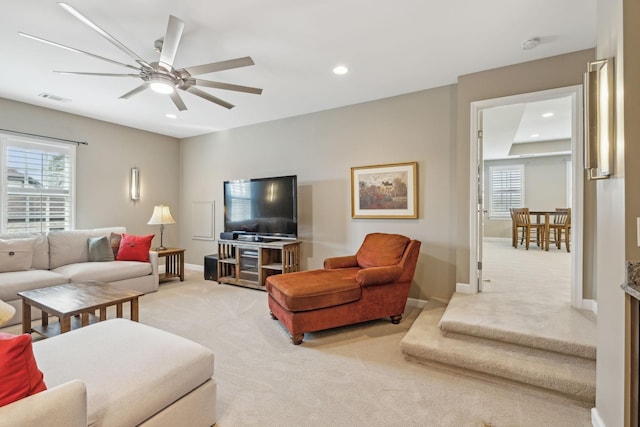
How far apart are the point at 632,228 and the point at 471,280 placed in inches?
79.3

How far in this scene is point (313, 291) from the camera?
9.00 feet

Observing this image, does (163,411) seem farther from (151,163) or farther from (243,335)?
(151,163)

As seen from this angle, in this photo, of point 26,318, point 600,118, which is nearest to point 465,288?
point 600,118

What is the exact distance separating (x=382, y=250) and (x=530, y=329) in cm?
149

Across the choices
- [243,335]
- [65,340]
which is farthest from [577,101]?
[65,340]

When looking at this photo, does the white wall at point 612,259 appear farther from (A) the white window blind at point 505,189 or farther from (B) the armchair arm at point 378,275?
(A) the white window blind at point 505,189

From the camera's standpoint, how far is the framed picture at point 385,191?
3.75 m

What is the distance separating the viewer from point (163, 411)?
4.58 feet

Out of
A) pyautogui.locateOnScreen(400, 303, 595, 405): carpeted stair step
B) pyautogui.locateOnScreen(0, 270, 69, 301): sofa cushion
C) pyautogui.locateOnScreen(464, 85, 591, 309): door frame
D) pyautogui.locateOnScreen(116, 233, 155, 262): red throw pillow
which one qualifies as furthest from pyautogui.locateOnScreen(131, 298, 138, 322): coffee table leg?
pyautogui.locateOnScreen(464, 85, 591, 309): door frame

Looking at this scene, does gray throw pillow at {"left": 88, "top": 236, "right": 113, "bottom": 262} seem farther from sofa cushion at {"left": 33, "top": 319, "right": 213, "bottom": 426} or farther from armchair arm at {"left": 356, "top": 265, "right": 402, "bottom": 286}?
armchair arm at {"left": 356, "top": 265, "right": 402, "bottom": 286}

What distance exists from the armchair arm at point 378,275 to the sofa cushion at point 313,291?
0.30ft

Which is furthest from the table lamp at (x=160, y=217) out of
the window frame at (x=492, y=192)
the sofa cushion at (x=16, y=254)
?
the window frame at (x=492, y=192)

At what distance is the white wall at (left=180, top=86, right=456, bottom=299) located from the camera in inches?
140

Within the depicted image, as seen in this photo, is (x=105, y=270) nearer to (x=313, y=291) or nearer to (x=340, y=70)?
(x=313, y=291)
